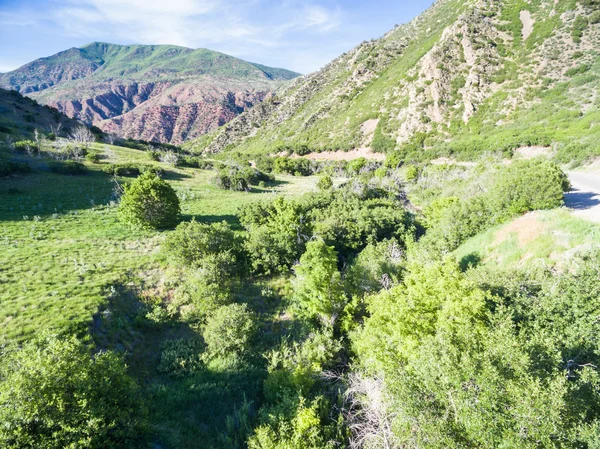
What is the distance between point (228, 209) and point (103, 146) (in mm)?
48671

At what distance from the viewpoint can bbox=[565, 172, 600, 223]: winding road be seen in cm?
1833

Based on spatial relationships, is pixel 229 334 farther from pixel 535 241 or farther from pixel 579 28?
pixel 579 28

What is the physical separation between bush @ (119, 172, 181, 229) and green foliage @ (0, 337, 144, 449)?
22.0m

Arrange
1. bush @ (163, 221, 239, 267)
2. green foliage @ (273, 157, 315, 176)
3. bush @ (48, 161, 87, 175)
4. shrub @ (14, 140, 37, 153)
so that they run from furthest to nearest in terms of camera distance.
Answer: green foliage @ (273, 157, 315, 176), shrub @ (14, 140, 37, 153), bush @ (48, 161, 87, 175), bush @ (163, 221, 239, 267)

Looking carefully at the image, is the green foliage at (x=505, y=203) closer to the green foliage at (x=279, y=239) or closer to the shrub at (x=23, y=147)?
the green foliage at (x=279, y=239)

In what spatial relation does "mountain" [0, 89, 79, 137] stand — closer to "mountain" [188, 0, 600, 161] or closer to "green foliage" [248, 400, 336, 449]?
"mountain" [188, 0, 600, 161]

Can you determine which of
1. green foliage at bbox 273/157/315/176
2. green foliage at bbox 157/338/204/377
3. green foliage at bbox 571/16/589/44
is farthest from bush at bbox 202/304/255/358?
green foliage at bbox 571/16/589/44

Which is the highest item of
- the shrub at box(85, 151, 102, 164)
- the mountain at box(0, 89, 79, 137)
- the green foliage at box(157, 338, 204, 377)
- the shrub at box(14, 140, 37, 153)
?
the mountain at box(0, 89, 79, 137)

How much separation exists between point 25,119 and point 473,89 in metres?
129

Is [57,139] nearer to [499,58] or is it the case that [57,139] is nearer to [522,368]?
[522,368]

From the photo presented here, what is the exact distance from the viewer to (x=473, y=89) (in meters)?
88.1

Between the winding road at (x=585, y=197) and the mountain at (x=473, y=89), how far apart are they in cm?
1542

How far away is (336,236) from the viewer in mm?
29719

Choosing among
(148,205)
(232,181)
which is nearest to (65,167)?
(232,181)
